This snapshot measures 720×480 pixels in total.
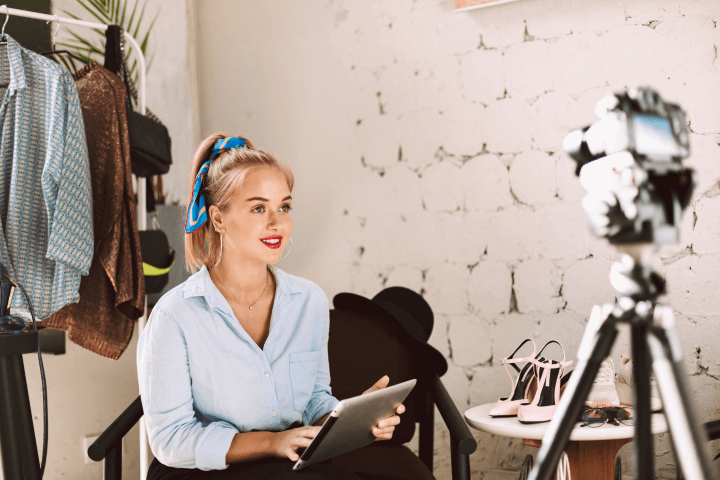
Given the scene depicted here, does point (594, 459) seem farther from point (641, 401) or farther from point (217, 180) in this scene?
point (217, 180)

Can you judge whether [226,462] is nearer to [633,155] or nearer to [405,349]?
[405,349]

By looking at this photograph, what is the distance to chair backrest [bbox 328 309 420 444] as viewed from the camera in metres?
1.75

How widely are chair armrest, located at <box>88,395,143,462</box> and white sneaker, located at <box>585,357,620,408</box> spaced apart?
1131mm

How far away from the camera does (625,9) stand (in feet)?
6.02

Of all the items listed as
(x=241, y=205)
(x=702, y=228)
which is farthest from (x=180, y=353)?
(x=702, y=228)

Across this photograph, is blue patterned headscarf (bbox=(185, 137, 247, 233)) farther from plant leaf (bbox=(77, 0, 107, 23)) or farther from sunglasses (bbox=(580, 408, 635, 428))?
plant leaf (bbox=(77, 0, 107, 23))

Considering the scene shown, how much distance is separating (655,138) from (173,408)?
3.51 feet

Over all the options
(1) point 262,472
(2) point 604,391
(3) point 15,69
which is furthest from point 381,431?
(3) point 15,69

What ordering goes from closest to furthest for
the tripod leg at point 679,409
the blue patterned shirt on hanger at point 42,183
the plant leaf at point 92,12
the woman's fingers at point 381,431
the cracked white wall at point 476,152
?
1. the tripod leg at point 679,409
2. the woman's fingers at point 381,431
3. the blue patterned shirt on hanger at point 42,183
4. the cracked white wall at point 476,152
5. the plant leaf at point 92,12

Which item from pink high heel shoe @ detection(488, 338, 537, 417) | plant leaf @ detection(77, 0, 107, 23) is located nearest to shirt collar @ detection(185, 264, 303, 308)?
pink high heel shoe @ detection(488, 338, 537, 417)

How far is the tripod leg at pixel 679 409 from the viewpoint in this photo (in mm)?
572

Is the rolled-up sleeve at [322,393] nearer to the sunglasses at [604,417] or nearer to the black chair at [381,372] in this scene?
the black chair at [381,372]

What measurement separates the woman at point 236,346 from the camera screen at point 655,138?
0.87 m

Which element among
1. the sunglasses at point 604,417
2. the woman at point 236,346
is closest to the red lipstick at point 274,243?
the woman at point 236,346
